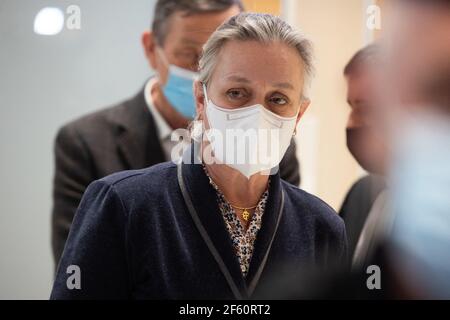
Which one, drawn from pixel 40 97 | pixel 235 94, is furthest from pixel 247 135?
pixel 40 97

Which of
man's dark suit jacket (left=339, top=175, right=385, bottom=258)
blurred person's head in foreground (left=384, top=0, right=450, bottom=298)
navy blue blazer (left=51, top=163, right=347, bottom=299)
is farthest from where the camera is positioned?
man's dark suit jacket (left=339, top=175, right=385, bottom=258)

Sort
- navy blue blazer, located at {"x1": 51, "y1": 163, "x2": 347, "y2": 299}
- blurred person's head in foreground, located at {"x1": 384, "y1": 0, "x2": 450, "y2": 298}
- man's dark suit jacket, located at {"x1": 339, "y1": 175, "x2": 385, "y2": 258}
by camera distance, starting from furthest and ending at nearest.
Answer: man's dark suit jacket, located at {"x1": 339, "y1": 175, "x2": 385, "y2": 258} → navy blue blazer, located at {"x1": 51, "y1": 163, "x2": 347, "y2": 299} → blurred person's head in foreground, located at {"x1": 384, "y1": 0, "x2": 450, "y2": 298}

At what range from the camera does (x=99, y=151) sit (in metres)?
1.33

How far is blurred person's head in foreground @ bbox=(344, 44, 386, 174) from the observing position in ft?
4.34

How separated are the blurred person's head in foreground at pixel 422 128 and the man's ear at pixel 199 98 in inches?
13.5

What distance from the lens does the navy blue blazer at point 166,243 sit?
106 cm

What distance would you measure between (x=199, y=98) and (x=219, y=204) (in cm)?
21

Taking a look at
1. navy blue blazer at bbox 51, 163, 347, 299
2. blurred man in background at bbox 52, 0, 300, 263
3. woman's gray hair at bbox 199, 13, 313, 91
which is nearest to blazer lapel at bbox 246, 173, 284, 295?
navy blue blazer at bbox 51, 163, 347, 299

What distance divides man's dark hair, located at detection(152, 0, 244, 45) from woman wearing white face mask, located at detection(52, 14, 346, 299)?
21 cm

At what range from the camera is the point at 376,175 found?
1322 millimetres

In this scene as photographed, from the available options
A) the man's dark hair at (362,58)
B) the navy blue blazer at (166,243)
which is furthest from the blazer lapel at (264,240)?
the man's dark hair at (362,58)

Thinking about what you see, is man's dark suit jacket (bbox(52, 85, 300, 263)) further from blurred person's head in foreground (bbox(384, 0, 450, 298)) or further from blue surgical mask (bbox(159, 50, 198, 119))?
blurred person's head in foreground (bbox(384, 0, 450, 298))
